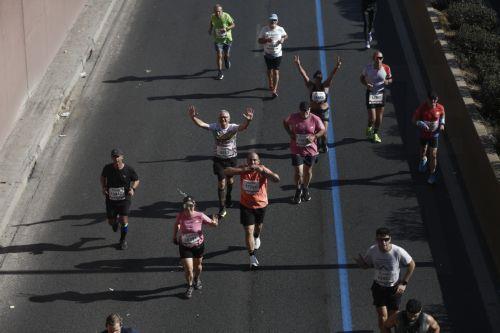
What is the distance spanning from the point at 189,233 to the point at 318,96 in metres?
5.16

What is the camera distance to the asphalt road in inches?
574

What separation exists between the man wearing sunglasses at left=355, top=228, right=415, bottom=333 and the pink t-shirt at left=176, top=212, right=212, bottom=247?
241 cm

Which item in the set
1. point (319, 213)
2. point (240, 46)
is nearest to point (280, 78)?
point (240, 46)

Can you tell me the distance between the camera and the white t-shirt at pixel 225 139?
16.5 m

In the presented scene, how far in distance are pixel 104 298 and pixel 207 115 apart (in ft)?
21.4

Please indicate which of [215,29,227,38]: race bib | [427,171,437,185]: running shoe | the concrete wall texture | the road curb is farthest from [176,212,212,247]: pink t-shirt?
[215,29,227,38]: race bib

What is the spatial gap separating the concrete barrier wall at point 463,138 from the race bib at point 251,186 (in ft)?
13.0

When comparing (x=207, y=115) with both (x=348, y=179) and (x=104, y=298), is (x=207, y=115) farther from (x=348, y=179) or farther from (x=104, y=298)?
(x=104, y=298)

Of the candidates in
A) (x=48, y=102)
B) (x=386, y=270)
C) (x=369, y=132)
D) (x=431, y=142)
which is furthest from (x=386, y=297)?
(x=48, y=102)

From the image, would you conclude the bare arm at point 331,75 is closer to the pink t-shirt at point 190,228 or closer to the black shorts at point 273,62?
the black shorts at point 273,62

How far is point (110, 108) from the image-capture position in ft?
68.7

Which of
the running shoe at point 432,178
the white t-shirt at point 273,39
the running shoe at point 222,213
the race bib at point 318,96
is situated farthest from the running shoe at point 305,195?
the white t-shirt at point 273,39

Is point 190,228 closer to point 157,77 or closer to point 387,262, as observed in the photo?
point 387,262

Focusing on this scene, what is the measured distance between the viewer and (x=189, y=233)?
46.6 feet
